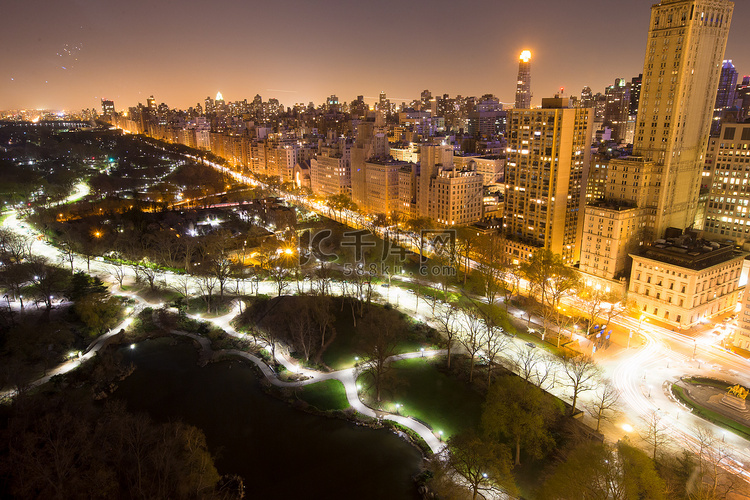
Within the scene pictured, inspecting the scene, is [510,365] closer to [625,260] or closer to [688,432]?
[688,432]

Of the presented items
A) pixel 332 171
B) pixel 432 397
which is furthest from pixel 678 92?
pixel 332 171

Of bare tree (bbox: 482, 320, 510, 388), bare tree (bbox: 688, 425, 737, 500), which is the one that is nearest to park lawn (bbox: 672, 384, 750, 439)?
bare tree (bbox: 688, 425, 737, 500)

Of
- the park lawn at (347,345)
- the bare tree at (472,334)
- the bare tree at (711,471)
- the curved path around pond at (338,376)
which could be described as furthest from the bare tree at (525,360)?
the bare tree at (711,471)

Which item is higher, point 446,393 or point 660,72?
point 660,72

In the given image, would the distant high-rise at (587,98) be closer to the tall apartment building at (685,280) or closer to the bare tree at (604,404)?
the tall apartment building at (685,280)

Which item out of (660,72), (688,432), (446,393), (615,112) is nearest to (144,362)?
(446,393)

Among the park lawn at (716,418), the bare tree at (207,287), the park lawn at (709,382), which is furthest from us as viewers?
the bare tree at (207,287)
